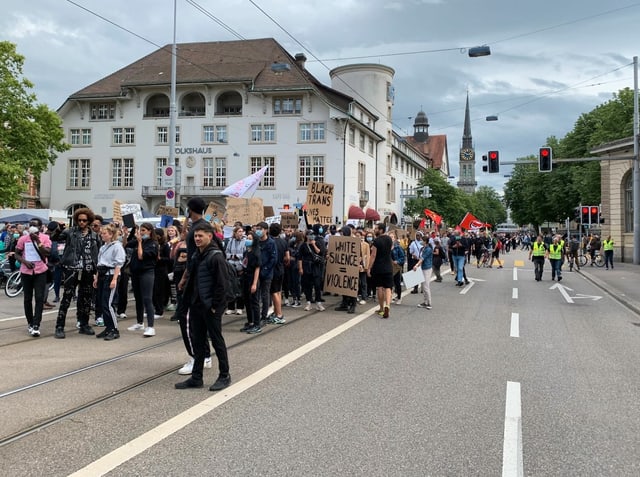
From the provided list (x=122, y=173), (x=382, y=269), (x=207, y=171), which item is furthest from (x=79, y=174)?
(x=382, y=269)

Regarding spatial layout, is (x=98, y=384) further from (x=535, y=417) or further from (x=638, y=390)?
(x=638, y=390)

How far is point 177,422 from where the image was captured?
4.70 meters

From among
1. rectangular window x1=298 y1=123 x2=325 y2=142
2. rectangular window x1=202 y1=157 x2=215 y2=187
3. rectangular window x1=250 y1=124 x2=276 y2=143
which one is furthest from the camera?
rectangular window x1=202 y1=157 x2=215 y2=187

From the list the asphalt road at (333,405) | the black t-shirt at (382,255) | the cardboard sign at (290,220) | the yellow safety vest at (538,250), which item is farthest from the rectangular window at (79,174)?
the black t-shirt at (382,255)

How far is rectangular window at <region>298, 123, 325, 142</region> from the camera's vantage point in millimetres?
48438

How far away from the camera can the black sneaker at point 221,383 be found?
5.67 metres

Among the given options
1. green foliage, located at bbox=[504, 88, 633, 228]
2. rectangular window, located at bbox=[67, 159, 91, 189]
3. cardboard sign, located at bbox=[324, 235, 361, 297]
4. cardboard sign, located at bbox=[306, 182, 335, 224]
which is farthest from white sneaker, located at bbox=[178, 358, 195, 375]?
rectangular window, located at bbox=[67, 159, 91, 189]

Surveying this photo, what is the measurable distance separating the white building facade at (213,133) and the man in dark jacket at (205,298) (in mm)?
40678

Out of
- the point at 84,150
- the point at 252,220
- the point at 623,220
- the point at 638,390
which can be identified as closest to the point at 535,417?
the point at 638,390

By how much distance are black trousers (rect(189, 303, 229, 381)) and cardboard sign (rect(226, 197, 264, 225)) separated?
8.01m

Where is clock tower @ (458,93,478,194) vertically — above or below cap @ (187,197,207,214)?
above

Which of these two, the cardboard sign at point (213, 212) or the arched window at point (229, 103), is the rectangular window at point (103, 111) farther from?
the cardboard sign at point (213, 212)

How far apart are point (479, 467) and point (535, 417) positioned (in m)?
1.37

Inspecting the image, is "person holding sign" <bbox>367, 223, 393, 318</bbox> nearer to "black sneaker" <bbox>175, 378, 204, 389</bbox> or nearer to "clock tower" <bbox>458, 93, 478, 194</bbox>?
"black sneaker" <bbox>175, 378, 204, 389</bbox>
